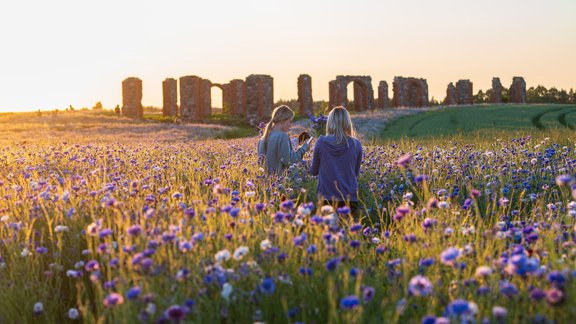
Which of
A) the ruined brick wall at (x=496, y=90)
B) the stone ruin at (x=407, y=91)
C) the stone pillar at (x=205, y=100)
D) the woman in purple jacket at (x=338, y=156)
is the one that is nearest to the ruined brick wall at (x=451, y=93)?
the stone ruin at (x=407, y=91)

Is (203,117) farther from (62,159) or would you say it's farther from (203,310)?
(203,310)

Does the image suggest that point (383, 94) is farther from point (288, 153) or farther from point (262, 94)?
point (288, 153)

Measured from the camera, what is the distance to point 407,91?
5634 cm

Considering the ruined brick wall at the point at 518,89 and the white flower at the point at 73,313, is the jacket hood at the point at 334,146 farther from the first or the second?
the ruined brick wall at the point at 518,89

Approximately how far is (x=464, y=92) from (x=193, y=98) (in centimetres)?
2600

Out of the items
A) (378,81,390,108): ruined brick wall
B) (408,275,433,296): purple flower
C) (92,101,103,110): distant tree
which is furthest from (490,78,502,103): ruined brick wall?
(408,275,433,296): purple flower

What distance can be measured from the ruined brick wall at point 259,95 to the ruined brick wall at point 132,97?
9350 millimetres

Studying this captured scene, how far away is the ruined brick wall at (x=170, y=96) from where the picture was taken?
50.7m

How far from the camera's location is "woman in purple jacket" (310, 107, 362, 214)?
20.9 feet

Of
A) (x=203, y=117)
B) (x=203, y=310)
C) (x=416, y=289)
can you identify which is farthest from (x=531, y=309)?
(x=203, y=117)

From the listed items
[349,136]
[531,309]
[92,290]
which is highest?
[349,136]

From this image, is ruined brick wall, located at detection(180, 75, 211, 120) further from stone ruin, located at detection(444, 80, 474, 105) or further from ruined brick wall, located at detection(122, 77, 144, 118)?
stone ruin, located at detection(444, 80, 474, 105)

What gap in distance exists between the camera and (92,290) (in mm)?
4488

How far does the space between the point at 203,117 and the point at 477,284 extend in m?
46.9
